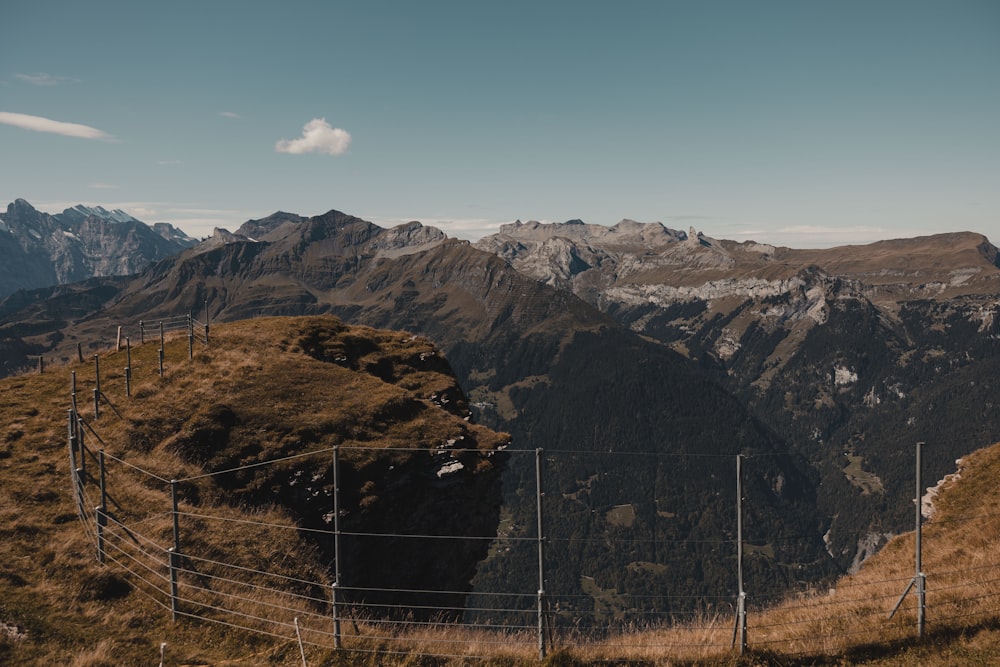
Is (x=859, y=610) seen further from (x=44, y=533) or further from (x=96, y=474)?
(x=96, y=474)

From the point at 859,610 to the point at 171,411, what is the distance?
39177 mm

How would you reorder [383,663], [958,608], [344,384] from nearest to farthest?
[383,663] → [958,608] → [344,384]

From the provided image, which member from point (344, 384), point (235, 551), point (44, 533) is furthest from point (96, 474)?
point (344, 384)

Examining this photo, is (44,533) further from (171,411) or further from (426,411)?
(426,411)

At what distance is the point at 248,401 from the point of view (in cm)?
4141

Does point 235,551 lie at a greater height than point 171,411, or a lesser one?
lesser

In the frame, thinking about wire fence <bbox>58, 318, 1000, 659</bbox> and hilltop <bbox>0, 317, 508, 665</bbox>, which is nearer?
wire fence <bbox>58, 318, 1000, 659</bbox>

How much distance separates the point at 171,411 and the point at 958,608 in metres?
41.7

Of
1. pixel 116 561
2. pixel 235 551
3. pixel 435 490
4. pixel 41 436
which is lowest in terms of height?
pixel 435 490

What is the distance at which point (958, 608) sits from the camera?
17.3m

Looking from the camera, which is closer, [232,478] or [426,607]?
[426,607]

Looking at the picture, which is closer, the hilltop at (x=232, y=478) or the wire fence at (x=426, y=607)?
the wire fence at (x=426, y=607)

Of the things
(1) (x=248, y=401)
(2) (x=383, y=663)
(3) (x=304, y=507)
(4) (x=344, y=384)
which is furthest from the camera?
(4) (x=344, y=384)

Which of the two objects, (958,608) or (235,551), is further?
(235,551)
